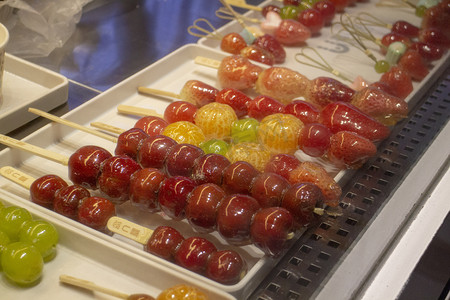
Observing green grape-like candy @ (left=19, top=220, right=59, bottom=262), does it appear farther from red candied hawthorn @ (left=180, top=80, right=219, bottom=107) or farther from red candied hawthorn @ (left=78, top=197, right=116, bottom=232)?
red candied hawthorn @ (left=180, top=80, right=219, bottom=107)

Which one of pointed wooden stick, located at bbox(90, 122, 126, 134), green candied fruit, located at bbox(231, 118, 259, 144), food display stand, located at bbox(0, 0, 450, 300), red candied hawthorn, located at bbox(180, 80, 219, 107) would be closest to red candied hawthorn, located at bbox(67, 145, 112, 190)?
food display stand, located at bbox(0, 0, 450, 300)

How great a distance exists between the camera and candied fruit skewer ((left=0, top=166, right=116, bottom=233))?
155cm

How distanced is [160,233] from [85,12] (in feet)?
5.13

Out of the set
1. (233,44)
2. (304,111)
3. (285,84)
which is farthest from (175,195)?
(233,44)

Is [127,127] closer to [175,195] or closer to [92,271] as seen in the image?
[175,195]

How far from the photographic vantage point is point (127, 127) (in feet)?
6.73

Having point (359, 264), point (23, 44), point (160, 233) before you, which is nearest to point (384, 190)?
point (359, 264)

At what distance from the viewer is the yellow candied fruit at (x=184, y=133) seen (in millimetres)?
1851

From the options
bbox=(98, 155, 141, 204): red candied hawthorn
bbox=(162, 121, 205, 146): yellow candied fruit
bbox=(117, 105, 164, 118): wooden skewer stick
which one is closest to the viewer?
bbox=(98, 155, 141, 204): red candied hawthorn

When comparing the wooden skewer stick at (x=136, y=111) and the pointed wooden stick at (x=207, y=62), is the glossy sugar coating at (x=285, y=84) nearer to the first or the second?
the pointed wooden stick at (x=207, y=62)

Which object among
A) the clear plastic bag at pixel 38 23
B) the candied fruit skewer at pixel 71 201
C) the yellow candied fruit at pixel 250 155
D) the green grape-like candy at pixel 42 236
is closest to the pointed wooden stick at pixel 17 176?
the candied fruit skewer at pixel 71 201

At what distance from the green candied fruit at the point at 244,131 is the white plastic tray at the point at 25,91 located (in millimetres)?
614

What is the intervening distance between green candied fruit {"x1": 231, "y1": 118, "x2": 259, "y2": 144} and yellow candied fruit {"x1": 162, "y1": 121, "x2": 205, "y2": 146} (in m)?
0.11

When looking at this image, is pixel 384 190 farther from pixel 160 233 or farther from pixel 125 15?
pixel 125 15
